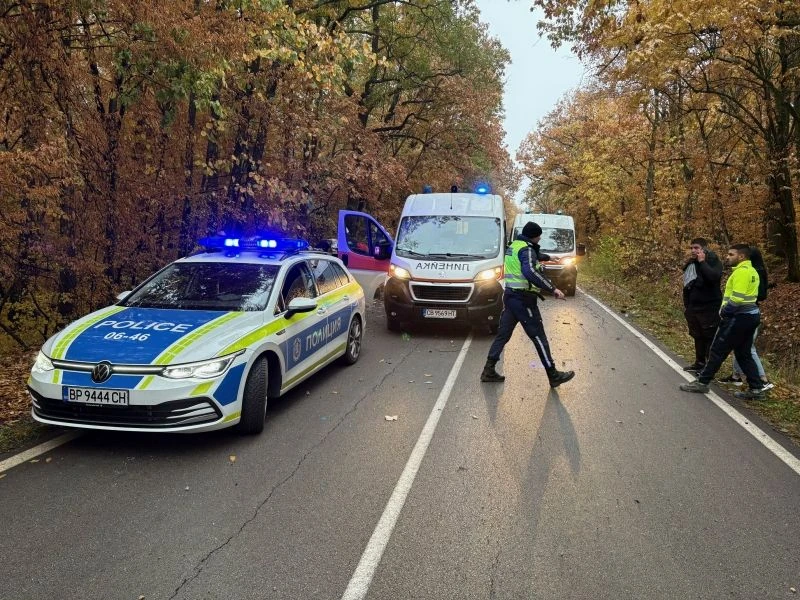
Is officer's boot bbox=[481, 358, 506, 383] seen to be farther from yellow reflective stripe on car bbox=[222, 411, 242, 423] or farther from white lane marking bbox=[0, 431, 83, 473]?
white lane marking bbox=[0, 431, 83, 473]

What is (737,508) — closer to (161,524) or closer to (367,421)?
(367,421)

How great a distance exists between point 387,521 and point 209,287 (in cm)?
337

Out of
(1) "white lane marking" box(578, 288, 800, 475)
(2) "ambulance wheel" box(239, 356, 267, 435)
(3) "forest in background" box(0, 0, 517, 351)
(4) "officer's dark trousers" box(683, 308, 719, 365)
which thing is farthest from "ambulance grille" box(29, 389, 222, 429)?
(4) "officer's dark trousers" box(683, 308, 719, 365)

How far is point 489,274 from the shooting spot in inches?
382

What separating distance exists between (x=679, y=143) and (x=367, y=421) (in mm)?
14921

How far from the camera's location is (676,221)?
18422 millimetres

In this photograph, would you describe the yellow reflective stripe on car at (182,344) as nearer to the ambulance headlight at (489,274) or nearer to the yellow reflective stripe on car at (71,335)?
the yellow reflective stripe on car at (71,335)

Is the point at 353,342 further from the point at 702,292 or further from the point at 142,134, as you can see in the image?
the point at 142,134

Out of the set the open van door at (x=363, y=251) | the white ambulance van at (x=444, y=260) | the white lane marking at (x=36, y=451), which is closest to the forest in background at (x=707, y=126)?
the white ambulance van at (x=444, y=260)

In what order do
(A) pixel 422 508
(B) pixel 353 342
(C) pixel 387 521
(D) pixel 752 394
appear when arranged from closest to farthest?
1. (C) pixel 387 521
2. (A) pixel 422 508
3. (D) pixel 752 394
4. (B) pixel 353 342

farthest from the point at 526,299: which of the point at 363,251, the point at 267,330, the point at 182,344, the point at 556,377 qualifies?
the point at 363,251

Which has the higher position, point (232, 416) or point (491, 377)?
point (232, 416)

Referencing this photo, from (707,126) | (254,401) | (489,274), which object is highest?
(707,126)

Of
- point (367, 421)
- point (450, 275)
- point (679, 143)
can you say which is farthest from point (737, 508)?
point (679, 143)
